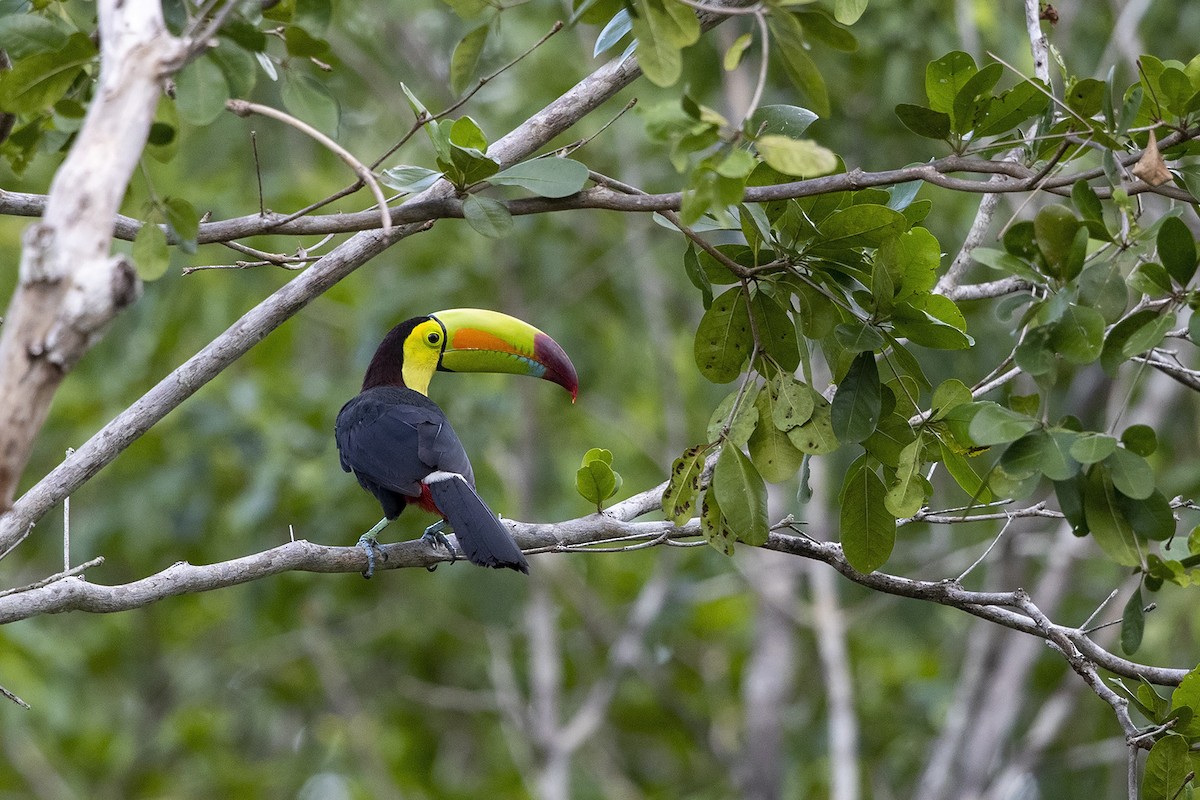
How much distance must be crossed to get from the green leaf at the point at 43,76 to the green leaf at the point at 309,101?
340 mm

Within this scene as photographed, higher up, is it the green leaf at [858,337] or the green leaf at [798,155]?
the green leaf at [798,155]

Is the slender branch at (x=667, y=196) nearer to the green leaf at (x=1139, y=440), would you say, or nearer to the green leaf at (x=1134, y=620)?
the green leaf at (x=1139, y=440)

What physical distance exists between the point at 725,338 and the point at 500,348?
183 cm

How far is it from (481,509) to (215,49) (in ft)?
5.34

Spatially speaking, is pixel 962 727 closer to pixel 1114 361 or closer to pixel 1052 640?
pixel 1052 640

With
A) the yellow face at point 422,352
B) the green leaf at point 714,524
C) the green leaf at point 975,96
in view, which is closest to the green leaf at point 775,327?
the green leaf at point 714,524

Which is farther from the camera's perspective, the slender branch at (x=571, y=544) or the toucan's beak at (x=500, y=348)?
Result: the toucan's beak at (x=500, y=348)

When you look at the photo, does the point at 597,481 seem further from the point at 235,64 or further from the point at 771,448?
the point at 235,64

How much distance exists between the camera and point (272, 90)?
6922 millimetres

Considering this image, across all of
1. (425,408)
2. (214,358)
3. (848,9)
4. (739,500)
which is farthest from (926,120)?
(425,408)

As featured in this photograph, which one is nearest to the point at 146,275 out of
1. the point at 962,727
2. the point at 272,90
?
the point at 272,90

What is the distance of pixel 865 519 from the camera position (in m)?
2.73

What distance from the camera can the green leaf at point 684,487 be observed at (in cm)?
275

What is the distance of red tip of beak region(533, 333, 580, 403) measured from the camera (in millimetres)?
4158
